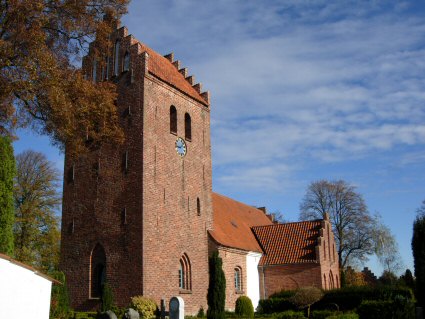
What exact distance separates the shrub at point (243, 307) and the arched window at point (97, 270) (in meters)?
7.01

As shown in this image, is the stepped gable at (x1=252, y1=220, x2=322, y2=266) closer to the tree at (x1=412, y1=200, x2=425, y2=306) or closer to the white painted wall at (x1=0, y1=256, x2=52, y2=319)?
the tree at (x1=412, y1=200, x2=425, y2=306)

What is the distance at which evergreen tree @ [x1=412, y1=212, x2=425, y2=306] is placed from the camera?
63.9ft

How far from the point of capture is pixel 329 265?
104 feet

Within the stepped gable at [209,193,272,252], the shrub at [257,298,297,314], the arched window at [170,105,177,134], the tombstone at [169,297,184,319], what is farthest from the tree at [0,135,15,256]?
the shrub at [257,298,297,314]

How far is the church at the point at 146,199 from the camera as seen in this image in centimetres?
2186

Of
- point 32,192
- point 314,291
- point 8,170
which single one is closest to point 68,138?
point 8,170

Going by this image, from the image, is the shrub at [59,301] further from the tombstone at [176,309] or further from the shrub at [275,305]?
the shrub at [275,305]

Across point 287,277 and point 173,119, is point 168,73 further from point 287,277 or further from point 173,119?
point 287,277

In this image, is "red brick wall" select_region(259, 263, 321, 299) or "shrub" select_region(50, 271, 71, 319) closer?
"shrub" select_region(50, 271, 71, 319)

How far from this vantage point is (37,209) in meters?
34.8

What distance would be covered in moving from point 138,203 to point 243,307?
318 inches

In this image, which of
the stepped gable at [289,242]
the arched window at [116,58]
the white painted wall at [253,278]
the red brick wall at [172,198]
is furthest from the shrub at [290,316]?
the arched window at [116,58]

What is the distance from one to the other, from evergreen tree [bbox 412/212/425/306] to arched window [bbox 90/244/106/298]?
1333cm

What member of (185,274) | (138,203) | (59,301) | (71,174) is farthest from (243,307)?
(71,174)
